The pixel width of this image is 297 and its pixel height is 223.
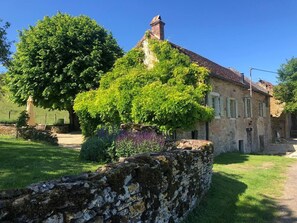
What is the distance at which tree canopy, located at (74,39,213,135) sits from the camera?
44.0 feet

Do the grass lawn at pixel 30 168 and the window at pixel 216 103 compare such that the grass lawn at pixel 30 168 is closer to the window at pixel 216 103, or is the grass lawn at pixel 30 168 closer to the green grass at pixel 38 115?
the window at pixel 216 103

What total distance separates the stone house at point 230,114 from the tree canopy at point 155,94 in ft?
4.42

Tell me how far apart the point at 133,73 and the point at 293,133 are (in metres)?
31.5

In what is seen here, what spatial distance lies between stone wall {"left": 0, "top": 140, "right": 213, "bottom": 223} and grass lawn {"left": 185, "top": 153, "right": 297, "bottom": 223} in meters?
0.60

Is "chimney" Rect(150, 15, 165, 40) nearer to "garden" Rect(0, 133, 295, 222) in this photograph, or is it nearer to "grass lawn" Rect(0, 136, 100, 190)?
"garden" Rect(0, 133, 295, 222)

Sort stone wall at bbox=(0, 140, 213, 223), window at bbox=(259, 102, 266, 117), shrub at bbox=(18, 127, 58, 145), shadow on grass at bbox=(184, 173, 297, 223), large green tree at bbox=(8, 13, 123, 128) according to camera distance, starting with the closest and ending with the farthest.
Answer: stone wall at bbox=(0, 140, 213, 223)
shadow on grass at bbox=(184, 173, 297, 223)
shrub at bbox=(18, 127, 58, 145)
large green tree at bbox=(8, 13, 123, 128)
window at bbox=(259, 102, 266, 117)

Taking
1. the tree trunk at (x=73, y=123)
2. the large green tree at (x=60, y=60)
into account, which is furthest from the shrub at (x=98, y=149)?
the tree trunk at (x=73, y=123)

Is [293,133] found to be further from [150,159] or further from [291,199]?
[150,159]

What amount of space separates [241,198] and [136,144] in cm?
343

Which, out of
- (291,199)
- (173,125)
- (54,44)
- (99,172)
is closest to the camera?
(99,172)

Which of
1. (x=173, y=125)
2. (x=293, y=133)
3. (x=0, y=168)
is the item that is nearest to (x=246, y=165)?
(x=173, y=125)

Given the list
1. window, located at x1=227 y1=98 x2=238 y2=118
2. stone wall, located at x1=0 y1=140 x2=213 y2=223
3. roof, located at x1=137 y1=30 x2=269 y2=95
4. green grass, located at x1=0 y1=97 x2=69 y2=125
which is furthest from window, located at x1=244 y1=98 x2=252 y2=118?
green grass, located at x1=0 y1=97 x2=69 y2=125

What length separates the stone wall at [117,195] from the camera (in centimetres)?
264

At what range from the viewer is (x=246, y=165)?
14.2 meters
